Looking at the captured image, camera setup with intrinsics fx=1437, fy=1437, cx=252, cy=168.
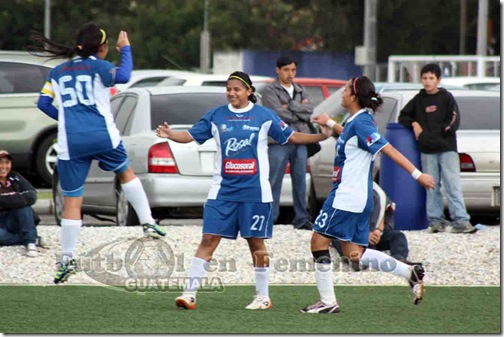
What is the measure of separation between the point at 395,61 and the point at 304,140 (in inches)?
1017


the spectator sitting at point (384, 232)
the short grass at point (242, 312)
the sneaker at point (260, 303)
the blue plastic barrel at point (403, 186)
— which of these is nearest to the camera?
the short grass at point (242, 312)

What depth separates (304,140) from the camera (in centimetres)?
984

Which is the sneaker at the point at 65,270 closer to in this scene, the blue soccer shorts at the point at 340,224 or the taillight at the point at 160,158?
the blue soccer shorts at the point at 340,224

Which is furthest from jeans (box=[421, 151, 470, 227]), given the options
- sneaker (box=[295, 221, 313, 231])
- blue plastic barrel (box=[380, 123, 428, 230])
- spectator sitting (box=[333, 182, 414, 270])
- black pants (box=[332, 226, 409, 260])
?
black pants (box=[332, 226, 409, 260])

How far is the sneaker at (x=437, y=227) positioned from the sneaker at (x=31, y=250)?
387 cm

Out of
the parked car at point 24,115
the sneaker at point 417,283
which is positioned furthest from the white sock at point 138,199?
the parked car at point 24,115

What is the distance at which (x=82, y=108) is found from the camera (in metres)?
9.66

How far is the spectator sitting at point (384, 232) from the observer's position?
11.8m

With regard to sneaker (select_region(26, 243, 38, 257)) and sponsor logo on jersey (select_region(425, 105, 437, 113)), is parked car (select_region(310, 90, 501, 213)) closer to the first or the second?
sponsor logo on jersey (select_region(425, 105, 437, 113))

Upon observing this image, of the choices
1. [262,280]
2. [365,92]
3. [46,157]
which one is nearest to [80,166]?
[262,280]

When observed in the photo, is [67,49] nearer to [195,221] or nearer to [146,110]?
[146,110]

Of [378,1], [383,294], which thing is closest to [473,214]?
[383,294]

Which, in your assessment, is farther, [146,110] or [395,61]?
[395,61]

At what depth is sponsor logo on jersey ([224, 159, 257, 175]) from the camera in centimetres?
943
